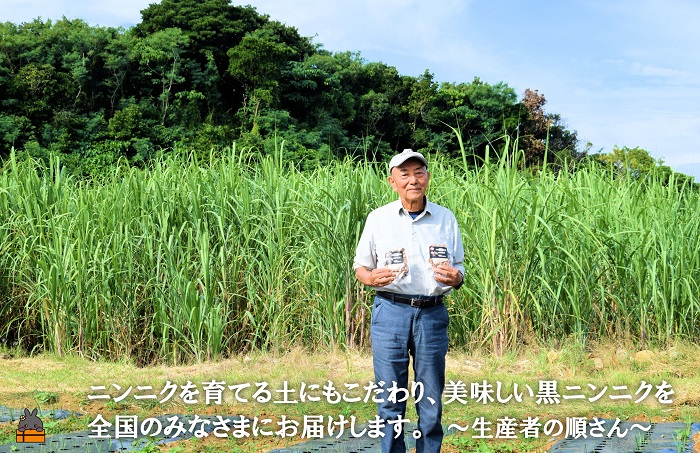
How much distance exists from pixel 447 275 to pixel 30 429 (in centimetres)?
241

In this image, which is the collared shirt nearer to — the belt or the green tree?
the belt

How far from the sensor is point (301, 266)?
17.7 ft

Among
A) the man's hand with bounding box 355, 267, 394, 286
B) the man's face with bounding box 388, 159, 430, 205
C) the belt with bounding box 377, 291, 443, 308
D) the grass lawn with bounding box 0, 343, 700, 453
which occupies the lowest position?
the grass lawn with bounding box 0, 343, 700, 453

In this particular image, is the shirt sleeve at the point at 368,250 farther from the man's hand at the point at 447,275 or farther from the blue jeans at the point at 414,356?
the man's hand at the point at 447,275

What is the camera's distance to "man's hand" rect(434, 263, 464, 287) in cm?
275

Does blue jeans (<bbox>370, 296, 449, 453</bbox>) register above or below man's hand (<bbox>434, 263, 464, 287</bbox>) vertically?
below

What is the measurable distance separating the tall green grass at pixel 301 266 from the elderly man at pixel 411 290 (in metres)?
2.30

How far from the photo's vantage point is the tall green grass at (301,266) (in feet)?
17.4

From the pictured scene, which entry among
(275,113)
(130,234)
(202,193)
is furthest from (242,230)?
(275,113)

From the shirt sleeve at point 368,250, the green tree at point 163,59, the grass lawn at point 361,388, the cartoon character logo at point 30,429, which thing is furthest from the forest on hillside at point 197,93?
the shirt sleeve at point 368,250

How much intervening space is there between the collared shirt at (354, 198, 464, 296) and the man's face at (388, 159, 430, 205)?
2.5 inches

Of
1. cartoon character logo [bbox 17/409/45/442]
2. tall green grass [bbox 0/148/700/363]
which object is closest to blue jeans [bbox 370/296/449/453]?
cartoon character logo [bbox 17/409/45/442]

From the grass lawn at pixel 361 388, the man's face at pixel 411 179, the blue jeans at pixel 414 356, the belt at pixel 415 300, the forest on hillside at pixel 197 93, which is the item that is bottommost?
the grass lawn at pixel 361 388

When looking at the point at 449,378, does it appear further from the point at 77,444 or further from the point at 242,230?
the point at 77,444
